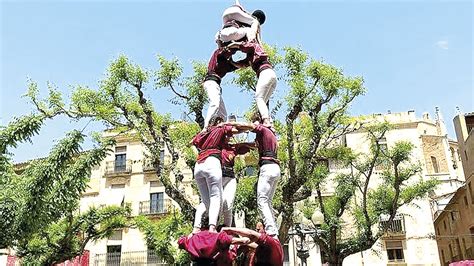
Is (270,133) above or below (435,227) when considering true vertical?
below

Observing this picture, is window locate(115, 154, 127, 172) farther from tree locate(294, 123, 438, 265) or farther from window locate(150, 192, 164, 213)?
tree locate(294, 123, 438, 265)

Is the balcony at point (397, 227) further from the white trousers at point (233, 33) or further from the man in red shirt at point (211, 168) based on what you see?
the man in red shirt at point (211, 168)

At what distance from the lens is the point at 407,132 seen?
29.0 metres

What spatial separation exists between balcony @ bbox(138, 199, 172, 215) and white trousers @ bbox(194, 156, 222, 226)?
893 inches

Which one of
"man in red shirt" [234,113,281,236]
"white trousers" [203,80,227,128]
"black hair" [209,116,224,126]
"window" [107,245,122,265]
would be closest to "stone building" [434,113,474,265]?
"window" [107,245,122,265]

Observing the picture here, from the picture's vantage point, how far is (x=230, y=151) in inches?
236

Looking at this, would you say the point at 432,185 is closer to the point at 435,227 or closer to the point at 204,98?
the point at 204,98

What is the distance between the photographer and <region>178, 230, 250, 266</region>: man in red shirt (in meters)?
5.11

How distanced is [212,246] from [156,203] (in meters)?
24.1

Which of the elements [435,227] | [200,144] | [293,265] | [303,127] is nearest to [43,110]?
[303,127]

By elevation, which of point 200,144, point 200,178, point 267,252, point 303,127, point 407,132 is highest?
point 407,132

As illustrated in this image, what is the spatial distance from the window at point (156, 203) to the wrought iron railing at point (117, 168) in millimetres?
2200

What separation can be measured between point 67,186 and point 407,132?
21.8 m

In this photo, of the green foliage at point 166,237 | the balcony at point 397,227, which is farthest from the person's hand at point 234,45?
the balcony at point 397,227
